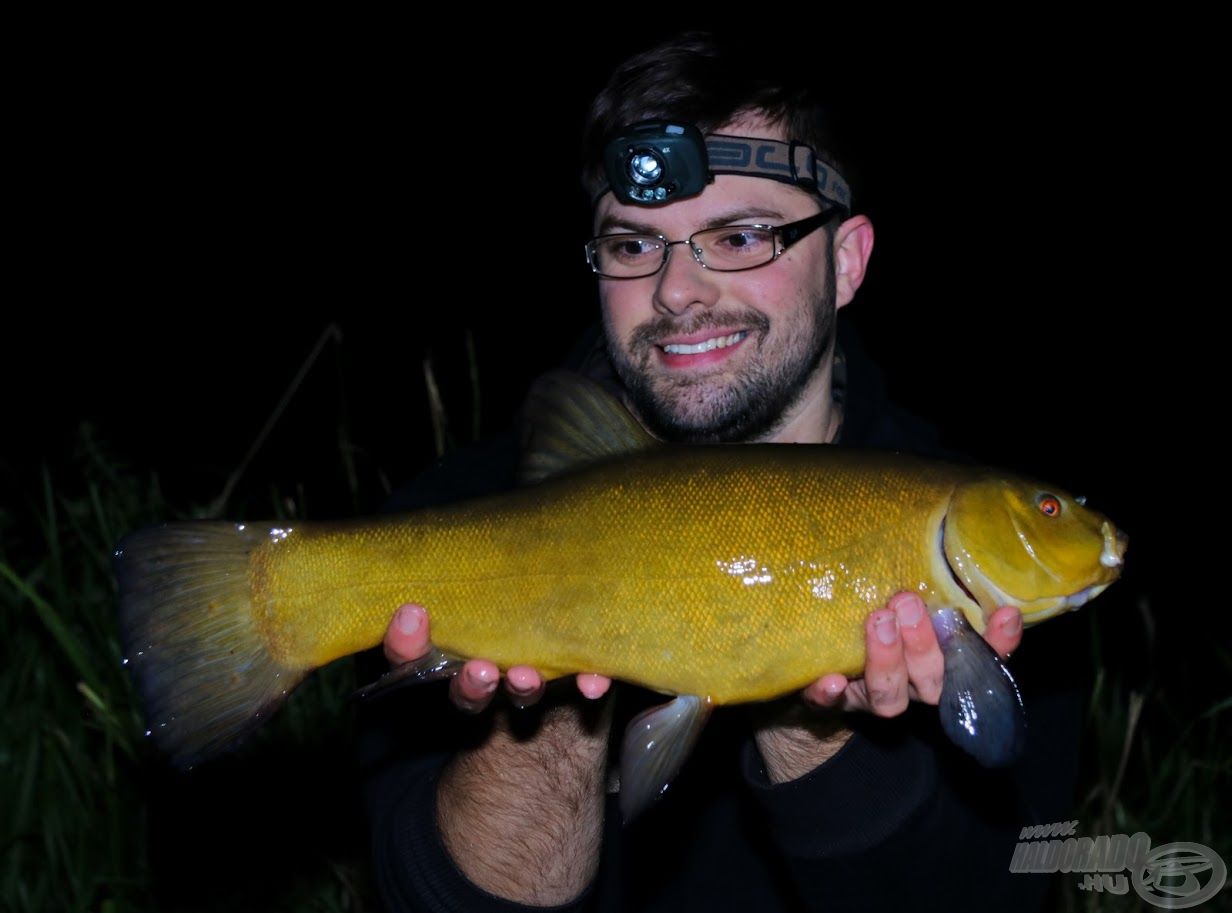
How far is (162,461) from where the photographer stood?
26.4ft

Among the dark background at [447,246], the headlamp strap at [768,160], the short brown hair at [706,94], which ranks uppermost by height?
the short brown hair at [706,94]

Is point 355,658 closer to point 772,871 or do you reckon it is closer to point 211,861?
point 211,861

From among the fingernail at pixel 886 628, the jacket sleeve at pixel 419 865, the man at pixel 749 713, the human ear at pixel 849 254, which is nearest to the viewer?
the fingernail at pixel 886 628

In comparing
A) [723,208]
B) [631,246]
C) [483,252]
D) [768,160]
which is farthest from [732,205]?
[483,252]

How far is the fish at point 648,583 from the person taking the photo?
1556 mm

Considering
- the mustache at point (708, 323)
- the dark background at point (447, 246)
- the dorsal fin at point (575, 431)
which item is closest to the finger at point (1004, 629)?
the dorsal fin at point (575, 431)

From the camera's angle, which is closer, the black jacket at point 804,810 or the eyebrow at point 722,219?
the black jacket at point 804,810

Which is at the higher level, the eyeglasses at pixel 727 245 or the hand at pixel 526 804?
the eyeglasses at pixel 727 245

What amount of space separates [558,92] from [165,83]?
549cm

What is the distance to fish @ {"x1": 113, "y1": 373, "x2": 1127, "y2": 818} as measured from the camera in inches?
61.2

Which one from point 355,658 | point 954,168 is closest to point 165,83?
point 954,168

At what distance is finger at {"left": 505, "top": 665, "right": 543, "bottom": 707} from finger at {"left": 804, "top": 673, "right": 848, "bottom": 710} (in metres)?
0.39

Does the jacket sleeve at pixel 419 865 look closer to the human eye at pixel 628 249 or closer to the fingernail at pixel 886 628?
the fingernail at pixel 886 628

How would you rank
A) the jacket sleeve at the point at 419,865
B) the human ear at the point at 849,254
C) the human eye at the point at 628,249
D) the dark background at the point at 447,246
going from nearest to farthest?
the jacket sleeve at the point at 419,865 → the human eye at the point at 628,249 → the human ear at the point at 849,254 → the dark background at the point at 447,246
